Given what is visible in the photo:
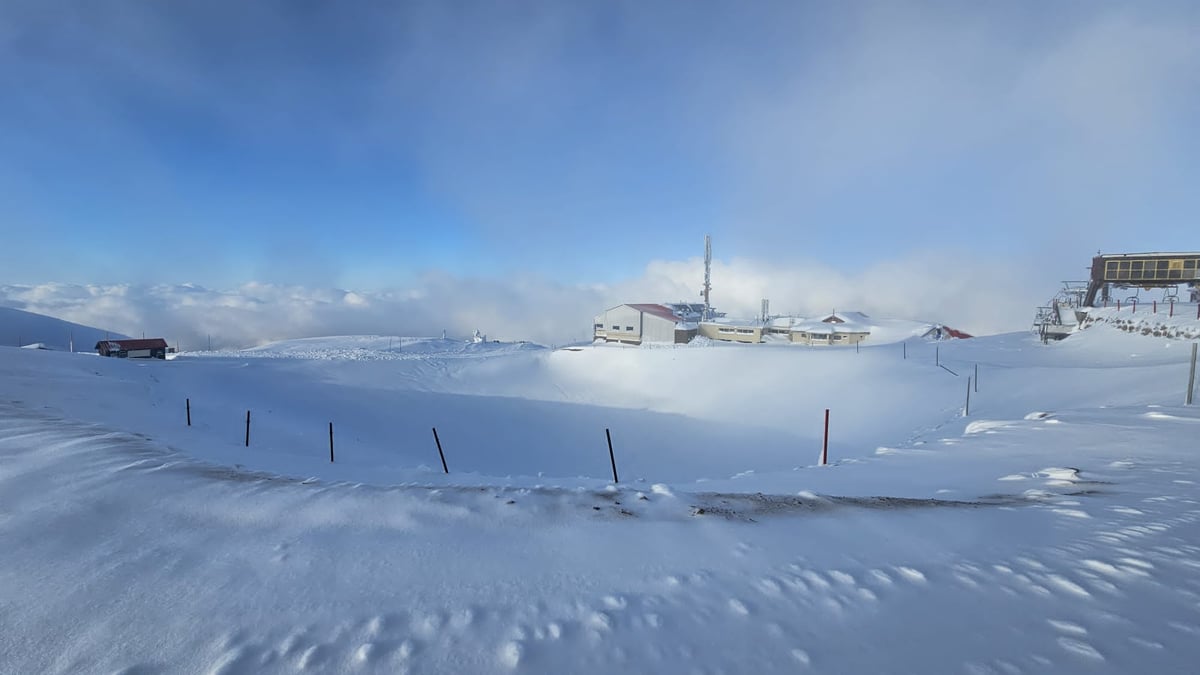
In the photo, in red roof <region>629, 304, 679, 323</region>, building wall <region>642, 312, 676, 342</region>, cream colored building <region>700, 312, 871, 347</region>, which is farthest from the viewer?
red roof <region>629, 304, 679, 323</region>

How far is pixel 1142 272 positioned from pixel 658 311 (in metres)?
39.9

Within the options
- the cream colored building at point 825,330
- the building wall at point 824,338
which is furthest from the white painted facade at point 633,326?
the building wall at point 824,338

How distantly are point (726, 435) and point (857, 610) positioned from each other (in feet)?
62.0

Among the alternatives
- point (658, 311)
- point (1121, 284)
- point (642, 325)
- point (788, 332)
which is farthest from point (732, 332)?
point (1121, 284)

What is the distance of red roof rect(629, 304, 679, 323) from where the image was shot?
55750 millimetres

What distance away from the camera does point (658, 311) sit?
5806cm

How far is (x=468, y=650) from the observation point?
277 centimetres

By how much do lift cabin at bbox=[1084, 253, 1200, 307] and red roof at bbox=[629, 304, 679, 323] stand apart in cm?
3459

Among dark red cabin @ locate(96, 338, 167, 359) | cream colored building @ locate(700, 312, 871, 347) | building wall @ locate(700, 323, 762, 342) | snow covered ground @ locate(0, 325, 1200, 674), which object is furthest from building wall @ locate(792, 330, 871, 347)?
dark red cabin @ locate(96, 338, 167, 359)

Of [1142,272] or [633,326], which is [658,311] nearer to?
[633,326]

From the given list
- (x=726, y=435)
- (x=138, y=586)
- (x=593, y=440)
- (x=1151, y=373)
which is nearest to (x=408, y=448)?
(x=593, y=440)

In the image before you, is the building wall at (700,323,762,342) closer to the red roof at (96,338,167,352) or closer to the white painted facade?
the white painted facade

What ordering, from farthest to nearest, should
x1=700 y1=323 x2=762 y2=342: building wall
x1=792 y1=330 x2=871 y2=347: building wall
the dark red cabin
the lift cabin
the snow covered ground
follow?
x1=792 y1=330 x2=871 y2=347: building wall, x1=700 y1=323 x2=762 y2=342: building wall, the dark red cabin, the lift cabin, the snow covered ground

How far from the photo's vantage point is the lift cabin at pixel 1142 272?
3189 centimetres
